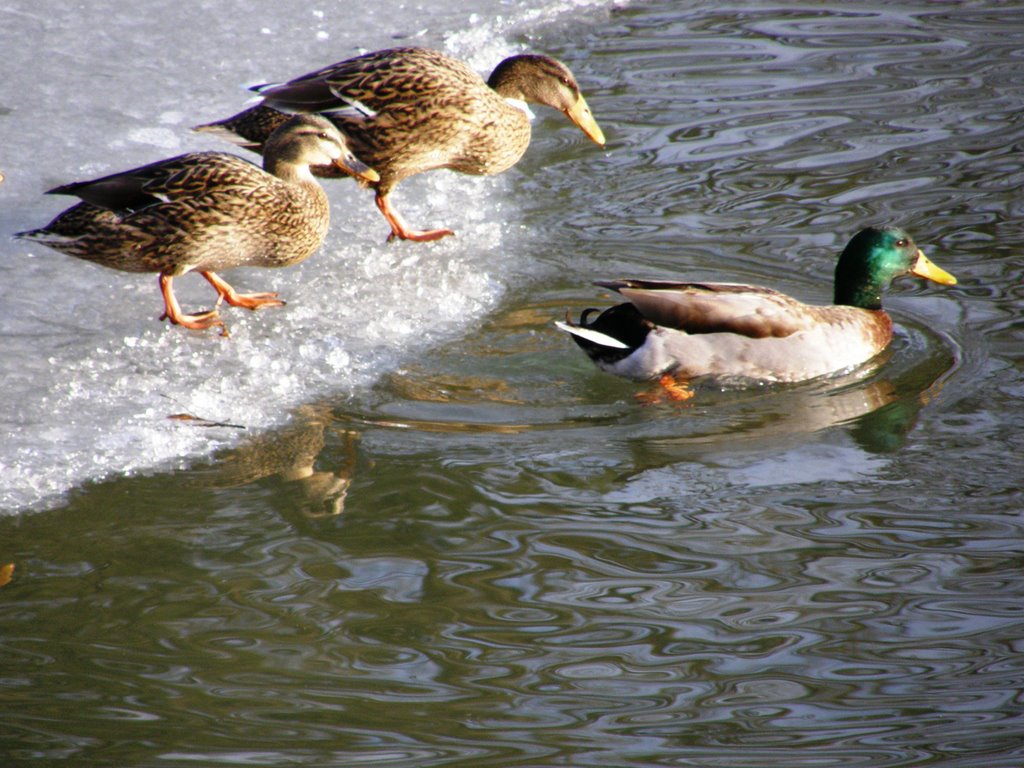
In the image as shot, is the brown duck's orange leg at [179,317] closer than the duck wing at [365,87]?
Yes

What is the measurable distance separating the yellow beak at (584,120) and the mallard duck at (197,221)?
1668 millimetres

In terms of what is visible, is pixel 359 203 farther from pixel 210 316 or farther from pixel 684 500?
pixel 684 500

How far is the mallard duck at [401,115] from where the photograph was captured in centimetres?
580

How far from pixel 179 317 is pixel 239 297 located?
→ 1.08ft

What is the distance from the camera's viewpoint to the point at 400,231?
19.5 ft

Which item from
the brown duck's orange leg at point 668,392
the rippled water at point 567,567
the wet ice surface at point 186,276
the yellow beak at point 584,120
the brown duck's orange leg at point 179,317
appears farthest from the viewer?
the yellow beak at point 584,120

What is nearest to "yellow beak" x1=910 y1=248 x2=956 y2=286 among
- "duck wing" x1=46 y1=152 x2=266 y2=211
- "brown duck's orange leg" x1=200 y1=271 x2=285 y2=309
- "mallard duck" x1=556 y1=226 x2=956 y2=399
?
"mallard duck" x1=556 y1=226 x2=956 y2=399

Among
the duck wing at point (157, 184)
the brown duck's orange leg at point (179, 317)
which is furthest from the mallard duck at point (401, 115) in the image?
the brown duck's orange leg at point (179, 317)

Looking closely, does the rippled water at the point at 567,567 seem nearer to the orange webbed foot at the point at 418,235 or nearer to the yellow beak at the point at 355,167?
the orange webbed foot at the point at 418,235

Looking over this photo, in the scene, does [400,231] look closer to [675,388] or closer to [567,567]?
[675,388]

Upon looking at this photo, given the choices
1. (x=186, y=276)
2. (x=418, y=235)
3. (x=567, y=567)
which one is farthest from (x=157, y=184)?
(x=567, y=567)

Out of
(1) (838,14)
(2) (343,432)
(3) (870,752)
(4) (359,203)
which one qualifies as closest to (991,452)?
(3) (870,752)

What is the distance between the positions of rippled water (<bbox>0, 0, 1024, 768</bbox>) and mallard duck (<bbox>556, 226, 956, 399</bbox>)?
12 centimetres

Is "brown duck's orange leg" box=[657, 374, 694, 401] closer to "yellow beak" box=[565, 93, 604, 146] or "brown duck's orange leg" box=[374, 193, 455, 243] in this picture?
"brown duck's orange leg" box=[374, 193, 455, 243]
